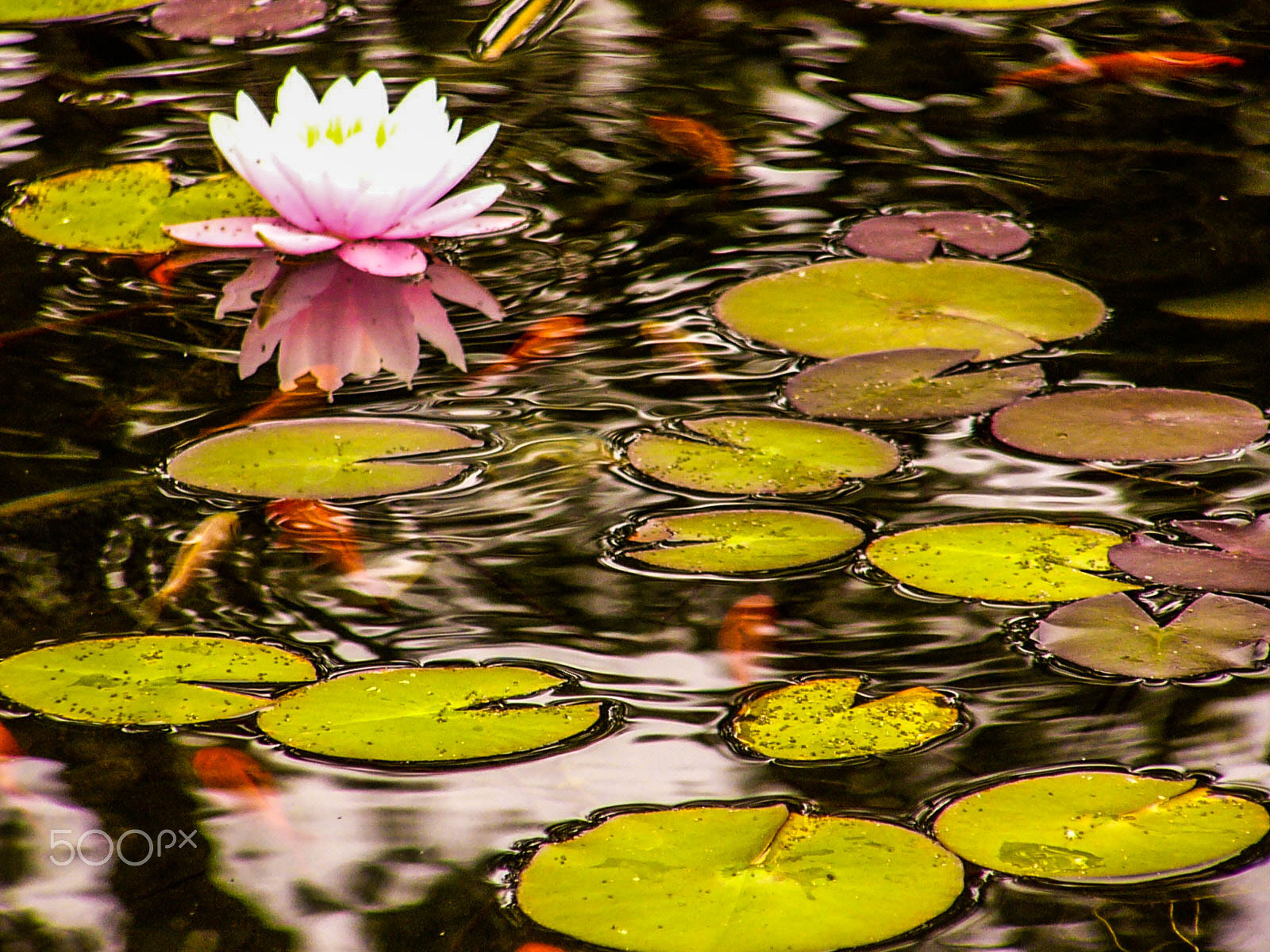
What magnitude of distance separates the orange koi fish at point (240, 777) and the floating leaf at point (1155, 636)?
2.31 feet

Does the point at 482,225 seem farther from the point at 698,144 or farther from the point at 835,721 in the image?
the point at 835,721

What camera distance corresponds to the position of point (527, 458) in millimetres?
1720

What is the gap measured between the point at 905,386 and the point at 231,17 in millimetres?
1936

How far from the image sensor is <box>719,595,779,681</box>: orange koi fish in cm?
138

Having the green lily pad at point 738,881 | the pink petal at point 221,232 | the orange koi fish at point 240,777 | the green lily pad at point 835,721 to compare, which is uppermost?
the pink petal at point 221,232

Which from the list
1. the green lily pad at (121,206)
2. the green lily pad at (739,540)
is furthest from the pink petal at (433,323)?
the green lily pad at (739,540)

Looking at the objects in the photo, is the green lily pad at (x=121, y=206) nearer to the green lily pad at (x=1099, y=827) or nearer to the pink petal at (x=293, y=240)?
the pink petal at (x=293, y=240)

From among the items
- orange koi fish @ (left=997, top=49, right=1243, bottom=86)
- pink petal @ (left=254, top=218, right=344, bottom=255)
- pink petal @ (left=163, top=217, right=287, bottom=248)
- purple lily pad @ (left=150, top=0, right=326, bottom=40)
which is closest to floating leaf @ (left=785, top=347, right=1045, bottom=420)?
pink petal @ (left=254, top=218, right=344, bottom=255)

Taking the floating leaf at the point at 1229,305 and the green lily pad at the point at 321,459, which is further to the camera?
the floating leaf at the point at 1229,305

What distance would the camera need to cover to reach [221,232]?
2193 millimetres

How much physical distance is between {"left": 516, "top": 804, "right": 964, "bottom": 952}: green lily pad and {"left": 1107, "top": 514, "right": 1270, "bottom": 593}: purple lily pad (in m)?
0.46

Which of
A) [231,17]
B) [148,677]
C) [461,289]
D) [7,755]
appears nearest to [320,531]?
[148,677]

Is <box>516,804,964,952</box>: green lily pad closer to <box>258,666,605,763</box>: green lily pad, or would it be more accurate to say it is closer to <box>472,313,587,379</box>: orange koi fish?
<box>258,666,605,763</box>: green lily pad

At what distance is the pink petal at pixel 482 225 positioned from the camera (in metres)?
2.23
